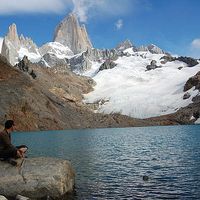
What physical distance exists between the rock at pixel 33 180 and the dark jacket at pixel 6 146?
0.76 m

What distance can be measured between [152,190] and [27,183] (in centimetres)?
993

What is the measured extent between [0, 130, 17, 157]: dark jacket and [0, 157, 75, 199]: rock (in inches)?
30.0

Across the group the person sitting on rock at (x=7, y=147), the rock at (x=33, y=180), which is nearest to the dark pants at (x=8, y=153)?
the person sitting on rock at (x=7, y=147)

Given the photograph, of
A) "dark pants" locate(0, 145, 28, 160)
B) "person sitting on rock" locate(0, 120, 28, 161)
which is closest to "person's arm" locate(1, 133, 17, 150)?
"person sitting on rock" locate(0, 120, 28, 161)

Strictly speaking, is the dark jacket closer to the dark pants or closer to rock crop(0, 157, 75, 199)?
the dark pants

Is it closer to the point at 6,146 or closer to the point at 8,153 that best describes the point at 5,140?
the point at 6,146

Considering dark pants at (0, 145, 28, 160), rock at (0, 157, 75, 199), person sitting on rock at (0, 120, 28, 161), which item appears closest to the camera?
rock at (0, 157, 75, 199)

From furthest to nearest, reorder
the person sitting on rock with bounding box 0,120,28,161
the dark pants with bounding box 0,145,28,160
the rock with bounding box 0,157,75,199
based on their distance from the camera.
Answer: the dark pants with bounding box 0,145,28,160, the person sitting on rock with bounding box 0,120,28,161, the rock with bounding box 0,157,75,199

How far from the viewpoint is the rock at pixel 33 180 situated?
91.5 feet

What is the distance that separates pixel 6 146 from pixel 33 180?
3.22 meters

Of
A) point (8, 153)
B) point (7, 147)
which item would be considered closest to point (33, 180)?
point (8, 153)

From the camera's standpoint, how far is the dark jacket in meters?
28.7

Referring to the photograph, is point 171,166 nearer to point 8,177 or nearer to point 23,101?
point 8,177

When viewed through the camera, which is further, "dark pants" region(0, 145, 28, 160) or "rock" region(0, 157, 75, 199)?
"dark pants" region(0, 145, 28, 160)
